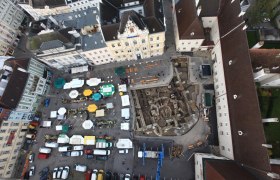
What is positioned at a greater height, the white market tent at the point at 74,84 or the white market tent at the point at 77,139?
the white market tent at the point at 74,84

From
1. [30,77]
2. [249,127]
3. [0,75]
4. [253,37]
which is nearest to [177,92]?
[249,127]

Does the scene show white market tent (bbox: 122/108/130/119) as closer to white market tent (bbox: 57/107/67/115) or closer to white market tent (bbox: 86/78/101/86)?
white market tent (bbox: 86/78/101/86)

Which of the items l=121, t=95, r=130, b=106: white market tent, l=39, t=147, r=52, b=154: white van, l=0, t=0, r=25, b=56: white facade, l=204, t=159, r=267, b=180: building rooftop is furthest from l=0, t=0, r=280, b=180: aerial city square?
l=204, t=159, r=267, b=180: building rooftop

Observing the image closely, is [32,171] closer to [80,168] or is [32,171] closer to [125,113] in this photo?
[80,168]

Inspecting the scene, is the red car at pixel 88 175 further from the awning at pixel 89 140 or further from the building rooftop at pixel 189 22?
the building rooftop at pixel 189 22

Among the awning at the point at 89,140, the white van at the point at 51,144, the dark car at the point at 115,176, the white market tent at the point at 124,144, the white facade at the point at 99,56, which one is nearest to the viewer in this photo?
the dark car at the point at 115,176

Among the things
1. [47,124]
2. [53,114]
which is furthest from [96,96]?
[47,124]

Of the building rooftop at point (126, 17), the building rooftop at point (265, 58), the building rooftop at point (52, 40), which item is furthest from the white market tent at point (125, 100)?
the building rooftop at point (265, 58)
